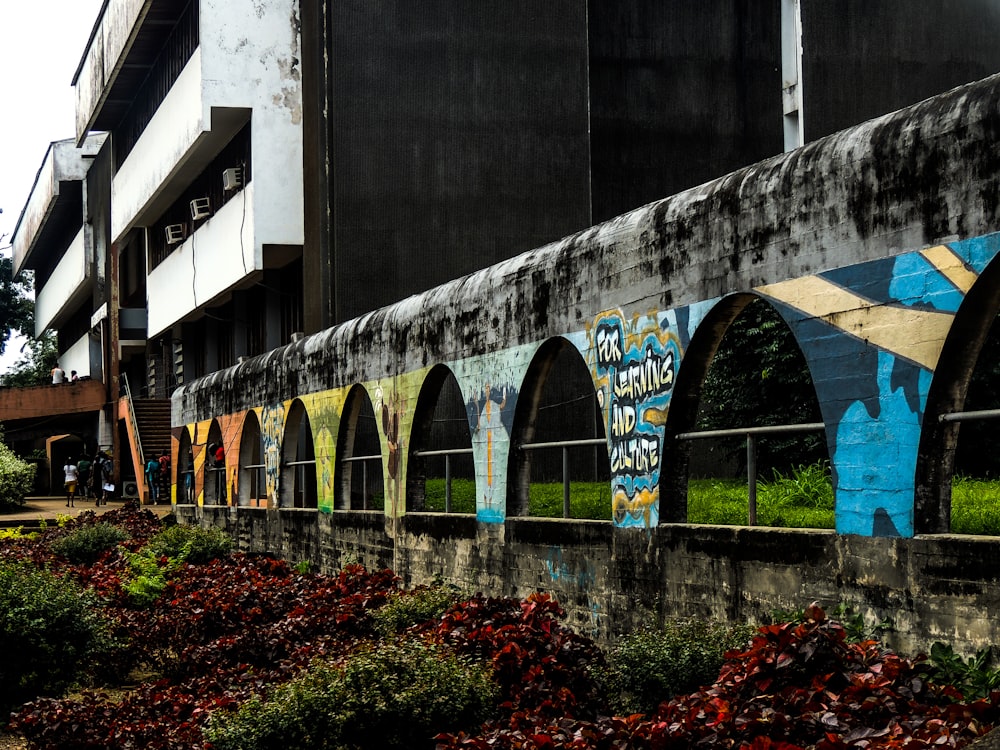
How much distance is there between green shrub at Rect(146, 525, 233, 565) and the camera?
868 inches

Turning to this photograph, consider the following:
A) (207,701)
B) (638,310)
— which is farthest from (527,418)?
(207,701)

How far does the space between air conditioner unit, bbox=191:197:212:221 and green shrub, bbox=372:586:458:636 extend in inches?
824

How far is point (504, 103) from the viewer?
25.4 metres

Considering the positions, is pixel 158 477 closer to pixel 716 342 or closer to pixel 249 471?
pixel 249 471

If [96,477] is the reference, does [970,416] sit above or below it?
above

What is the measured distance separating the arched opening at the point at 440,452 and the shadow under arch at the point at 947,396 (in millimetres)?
6537

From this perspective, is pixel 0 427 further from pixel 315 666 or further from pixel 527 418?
pixel 315 666

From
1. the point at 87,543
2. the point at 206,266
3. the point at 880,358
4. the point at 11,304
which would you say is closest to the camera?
the point at 880,358

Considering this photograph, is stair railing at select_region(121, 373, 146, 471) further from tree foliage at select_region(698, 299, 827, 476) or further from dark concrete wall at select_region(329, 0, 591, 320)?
tree foliage at select_region(698, 299, 827, 476)

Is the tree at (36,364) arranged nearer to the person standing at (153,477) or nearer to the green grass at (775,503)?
the person standing at (153,477)

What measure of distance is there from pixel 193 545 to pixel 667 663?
567 inches

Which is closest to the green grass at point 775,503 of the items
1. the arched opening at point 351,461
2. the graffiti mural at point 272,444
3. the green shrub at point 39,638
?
the arched opening at point 351,461

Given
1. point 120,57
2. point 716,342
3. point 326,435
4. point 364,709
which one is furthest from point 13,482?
point 364,709

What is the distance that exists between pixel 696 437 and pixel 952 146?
3084mm
